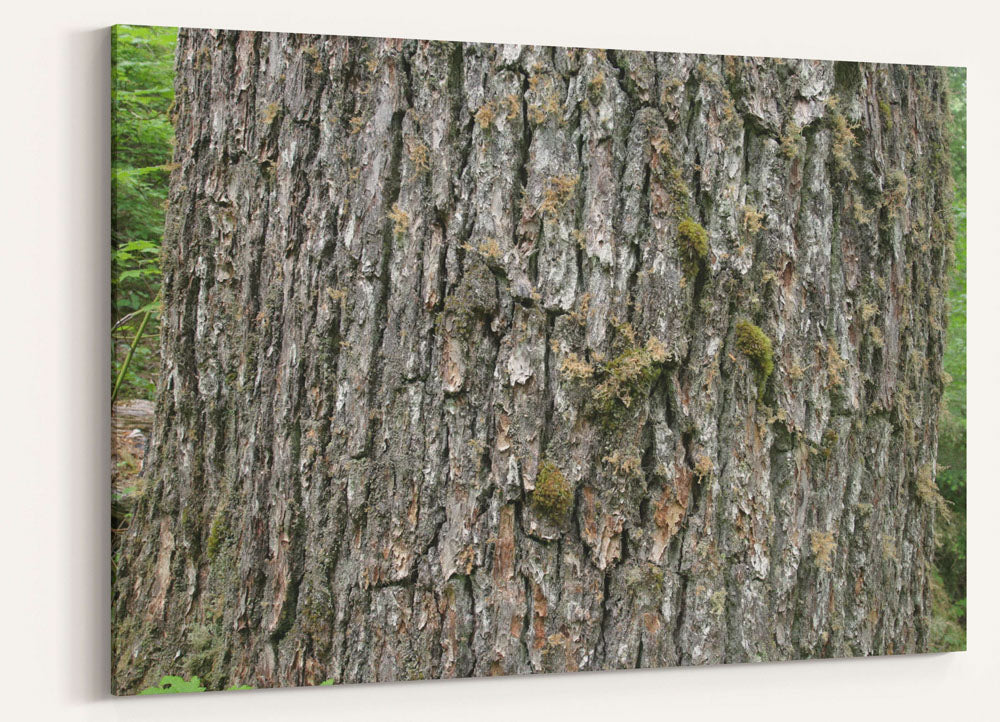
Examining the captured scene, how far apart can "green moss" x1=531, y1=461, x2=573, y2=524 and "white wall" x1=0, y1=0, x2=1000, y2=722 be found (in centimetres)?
48

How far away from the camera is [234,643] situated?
6.42 feet

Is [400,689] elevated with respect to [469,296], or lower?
lower

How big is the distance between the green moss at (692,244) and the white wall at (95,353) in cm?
52

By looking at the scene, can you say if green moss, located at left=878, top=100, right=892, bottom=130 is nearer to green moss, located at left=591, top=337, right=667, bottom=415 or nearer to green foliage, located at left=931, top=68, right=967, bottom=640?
green foliage, located at left=931, top=68, right=967, bottom=640

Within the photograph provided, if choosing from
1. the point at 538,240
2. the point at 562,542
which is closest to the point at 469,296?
the point at 538,240

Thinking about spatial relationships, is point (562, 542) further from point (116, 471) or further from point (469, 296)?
point (116, 471)

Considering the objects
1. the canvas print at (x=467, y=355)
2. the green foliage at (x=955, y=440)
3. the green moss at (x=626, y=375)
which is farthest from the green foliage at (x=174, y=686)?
the green foliage at (x=955, y=440)

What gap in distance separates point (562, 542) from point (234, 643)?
87cm

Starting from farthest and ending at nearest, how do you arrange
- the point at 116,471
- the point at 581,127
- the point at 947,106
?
the point at 947,106, the point at 581,127, the point at 116,471

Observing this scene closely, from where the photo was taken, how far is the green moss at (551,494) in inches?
78.8

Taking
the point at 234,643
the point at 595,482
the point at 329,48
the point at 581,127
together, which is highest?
the point at 329,48

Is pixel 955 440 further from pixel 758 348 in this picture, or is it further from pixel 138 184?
pixel 138 184

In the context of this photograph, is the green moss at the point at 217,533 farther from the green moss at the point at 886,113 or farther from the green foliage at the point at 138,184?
the green moss at the point at 886,113

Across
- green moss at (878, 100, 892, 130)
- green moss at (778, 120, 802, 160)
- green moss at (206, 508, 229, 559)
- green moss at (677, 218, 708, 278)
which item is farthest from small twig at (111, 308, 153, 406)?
green moss at (878, 100, 892, 130)
